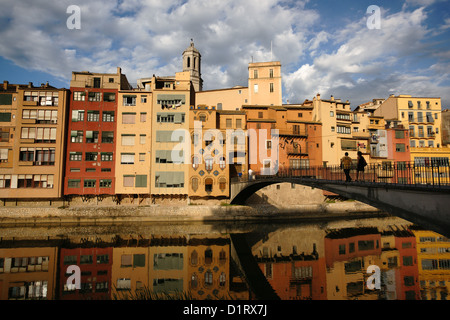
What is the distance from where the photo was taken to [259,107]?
149 feet

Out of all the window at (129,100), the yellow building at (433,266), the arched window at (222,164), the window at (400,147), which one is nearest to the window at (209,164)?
the arched window at (222,164)

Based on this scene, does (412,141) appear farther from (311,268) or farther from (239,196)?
(311,268)

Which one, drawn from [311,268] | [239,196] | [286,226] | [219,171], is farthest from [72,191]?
[311,268]

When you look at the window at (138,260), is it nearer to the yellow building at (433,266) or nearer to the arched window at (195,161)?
the arched window at (195,161)

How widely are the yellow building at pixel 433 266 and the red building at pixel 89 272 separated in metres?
17.8

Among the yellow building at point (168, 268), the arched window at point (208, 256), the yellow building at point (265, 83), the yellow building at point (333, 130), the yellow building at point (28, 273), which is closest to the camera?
the yellow building at point (28, 273)

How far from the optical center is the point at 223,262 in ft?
69.6

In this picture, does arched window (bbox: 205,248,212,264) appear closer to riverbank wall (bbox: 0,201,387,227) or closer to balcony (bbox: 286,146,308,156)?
riverbank wall (bbox: 0,201,387,227)

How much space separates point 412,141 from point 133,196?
170 ft

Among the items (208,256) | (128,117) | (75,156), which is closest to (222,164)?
(128,117)

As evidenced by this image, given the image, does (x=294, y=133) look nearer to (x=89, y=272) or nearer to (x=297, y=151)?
(x=297, y=151)

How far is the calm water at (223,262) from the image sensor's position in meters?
15.3

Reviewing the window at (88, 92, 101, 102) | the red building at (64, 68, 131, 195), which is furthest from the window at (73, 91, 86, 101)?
the window at (88, 92, 101, 102)

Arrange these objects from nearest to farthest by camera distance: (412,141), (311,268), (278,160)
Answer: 1. (311,268)
2. (278,160)
3. (412,141)
